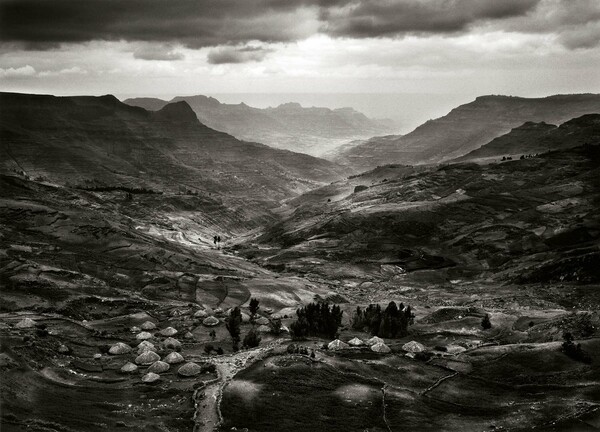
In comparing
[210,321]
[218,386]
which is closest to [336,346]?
[218,386]

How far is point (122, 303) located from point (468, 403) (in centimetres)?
4949

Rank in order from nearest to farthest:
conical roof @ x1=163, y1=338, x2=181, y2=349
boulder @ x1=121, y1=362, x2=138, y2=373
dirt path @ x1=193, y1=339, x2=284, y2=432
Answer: dirt path @ x1=193, y1=339, x2=284, y2=432 < boulder @ x1=121, y1=362, x2=138, y2=373 < conical roof @ x1=163, y1=338, x2=181, y2=349

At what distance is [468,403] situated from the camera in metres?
40.0

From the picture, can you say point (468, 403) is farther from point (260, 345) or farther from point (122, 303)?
point (122, 303)

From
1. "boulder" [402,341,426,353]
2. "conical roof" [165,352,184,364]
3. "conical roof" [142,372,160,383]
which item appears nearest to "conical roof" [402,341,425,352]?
"boulder" [402,341,426,353]

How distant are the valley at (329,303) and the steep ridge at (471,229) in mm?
572

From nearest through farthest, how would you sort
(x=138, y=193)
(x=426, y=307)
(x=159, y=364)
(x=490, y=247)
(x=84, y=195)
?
(x=159, y=364) → (x=426, y=307) → (x=490, y=247) → (x=84, y=195) → (x=138, y=193)

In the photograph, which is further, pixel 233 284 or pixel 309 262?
pixel 309 262

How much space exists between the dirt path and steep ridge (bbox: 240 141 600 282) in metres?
63.6

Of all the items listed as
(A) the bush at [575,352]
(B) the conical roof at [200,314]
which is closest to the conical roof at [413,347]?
(A) the bush at [575,352]

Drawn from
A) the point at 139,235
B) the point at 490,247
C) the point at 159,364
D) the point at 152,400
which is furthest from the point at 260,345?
the point at 490,247

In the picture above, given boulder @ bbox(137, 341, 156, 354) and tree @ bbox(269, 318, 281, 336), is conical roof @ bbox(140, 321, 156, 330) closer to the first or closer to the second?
boulder @ bbox(137, 341, 156, 354)

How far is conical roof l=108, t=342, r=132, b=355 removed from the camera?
5113 centimetres

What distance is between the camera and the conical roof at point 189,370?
45938 mm
